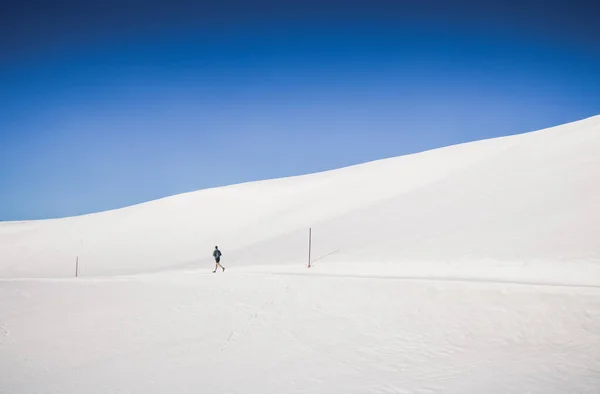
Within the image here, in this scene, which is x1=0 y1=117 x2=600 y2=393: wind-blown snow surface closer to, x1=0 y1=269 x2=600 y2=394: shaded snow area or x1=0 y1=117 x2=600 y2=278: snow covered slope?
x1=0 y1=269 x2=600 y2=394: shaded snow area

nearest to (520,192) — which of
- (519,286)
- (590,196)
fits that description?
(590,196)

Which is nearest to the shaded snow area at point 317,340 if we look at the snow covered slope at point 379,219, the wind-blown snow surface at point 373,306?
the wind-blown snow surface at point 373,306

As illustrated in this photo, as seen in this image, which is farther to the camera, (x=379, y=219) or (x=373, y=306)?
(x=379, y=219)

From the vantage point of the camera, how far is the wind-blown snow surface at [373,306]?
313 inches

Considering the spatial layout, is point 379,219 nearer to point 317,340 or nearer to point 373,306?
point 373,306

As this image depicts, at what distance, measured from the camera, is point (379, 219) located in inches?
1059

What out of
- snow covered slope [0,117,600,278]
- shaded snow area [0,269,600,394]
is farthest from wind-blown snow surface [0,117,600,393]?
snow covered slope [0,117,600,278]

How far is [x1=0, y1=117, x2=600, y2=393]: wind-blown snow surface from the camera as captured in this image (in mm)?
7961

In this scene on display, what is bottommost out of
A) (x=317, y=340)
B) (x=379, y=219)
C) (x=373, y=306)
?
(x=317, y=340)

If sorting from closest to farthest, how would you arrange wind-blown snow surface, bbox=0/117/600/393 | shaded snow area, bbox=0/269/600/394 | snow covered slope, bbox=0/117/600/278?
1. shaded snow area, bbox=0/269/600/394
2. wind-blown snow surface, bbox=0/117/600/393
3. snow covered slope, bbox=0/117/600/278

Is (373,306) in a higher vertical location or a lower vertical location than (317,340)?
higher

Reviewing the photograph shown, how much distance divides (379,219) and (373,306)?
1560cm

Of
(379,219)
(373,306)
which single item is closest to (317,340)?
(373,306)

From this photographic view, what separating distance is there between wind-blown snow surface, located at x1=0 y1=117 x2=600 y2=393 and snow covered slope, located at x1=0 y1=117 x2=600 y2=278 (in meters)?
0.16
